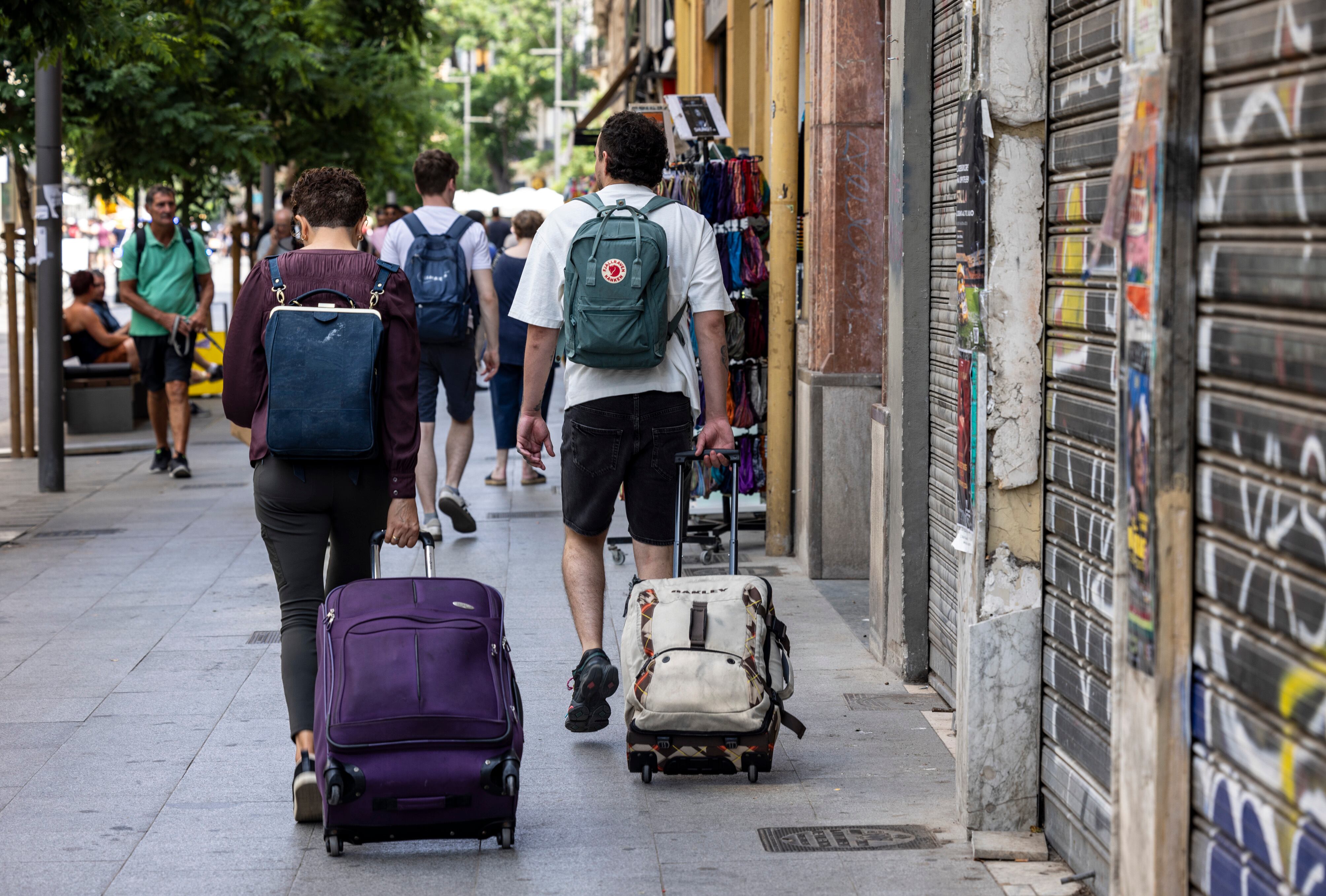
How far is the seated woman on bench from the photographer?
15.1 metres

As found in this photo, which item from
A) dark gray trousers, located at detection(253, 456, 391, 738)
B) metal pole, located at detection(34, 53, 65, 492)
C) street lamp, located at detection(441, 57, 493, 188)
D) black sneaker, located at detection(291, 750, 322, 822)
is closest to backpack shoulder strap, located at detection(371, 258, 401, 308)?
dark gray trousers, located at detection(253, 456, 391, 738)

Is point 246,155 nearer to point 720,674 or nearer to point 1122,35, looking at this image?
point 720,674

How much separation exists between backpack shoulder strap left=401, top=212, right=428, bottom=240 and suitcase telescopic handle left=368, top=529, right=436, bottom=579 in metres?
4.42

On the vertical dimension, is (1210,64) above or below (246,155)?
below

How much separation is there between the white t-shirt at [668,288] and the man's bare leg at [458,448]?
4135mm

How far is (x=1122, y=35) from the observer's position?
11.5ft

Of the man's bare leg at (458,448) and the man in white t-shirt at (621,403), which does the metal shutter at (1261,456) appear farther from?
the man's bare leg at (458,448)

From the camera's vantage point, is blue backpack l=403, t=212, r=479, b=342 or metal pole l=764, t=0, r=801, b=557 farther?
blue backpack l=403, t=212, r=479, b=342

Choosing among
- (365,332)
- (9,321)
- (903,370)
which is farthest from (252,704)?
(9,321)

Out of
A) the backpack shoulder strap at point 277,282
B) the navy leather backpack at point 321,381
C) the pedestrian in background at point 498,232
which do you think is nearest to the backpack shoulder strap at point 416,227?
the backpack shoulder strap at point 277,282

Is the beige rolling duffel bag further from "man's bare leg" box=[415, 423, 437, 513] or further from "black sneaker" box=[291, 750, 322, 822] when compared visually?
"man's bare leg" box=[415, 423, 437, 513]

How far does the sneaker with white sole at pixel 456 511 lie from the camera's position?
9.35 meters

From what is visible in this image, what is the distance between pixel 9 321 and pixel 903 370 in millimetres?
9290

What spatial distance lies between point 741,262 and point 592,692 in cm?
394
